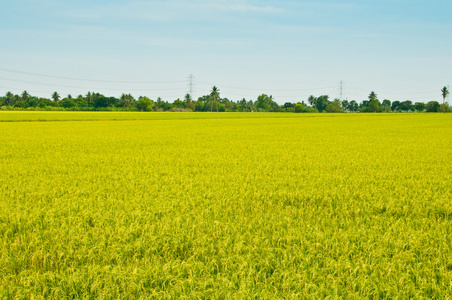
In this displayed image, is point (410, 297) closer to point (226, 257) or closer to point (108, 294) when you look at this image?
point (226, 257)

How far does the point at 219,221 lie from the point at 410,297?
262cm

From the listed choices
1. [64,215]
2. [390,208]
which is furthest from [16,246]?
[390,208]

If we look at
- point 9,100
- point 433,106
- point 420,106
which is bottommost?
point 433,106

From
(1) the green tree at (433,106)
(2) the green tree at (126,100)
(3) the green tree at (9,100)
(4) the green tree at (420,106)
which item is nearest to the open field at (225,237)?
(2) the green tree at (126,100)

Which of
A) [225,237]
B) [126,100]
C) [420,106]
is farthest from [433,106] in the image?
[225,237]

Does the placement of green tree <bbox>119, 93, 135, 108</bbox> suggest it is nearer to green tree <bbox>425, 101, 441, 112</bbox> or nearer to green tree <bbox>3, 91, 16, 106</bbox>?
green tree <bbox>3, 91, 16, 106</bbox>

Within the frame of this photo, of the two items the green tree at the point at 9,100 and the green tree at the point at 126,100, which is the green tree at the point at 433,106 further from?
the green tree at the point at 9,100

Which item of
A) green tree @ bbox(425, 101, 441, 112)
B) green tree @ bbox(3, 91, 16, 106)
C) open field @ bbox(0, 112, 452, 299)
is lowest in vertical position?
open field @ bbox(0, 112, 452, 299)

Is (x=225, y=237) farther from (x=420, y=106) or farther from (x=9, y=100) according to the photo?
(x=420, y=106)

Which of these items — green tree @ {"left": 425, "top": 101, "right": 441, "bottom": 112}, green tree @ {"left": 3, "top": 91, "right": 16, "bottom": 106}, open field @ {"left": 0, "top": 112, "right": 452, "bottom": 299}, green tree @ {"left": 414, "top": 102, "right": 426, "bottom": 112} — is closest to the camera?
open field @ {"left": 0, "top": 112, "right": 452, "bottom": 299}

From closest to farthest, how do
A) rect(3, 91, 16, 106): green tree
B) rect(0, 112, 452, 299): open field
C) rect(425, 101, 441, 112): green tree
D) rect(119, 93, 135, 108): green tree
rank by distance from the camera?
1. rect(0, 112, 452, 299): open field
2. rect(119, 93, 135, 108): green tree
3. rect(425, 101, 441, 112): green tree
4. rect(3, 91, 16, 106): green tree

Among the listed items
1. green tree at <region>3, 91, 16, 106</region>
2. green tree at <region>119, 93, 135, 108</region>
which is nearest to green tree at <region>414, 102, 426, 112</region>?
green tree at <region>119, 93, 135, 108</region>

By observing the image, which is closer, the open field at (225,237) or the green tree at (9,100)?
the open field at (225,237)

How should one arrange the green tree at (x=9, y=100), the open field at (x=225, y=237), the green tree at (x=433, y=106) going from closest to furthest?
the open field at (x=225, y=237) < the green tree at (x=433, y=106) < the green tree at (x=9, y=100)
